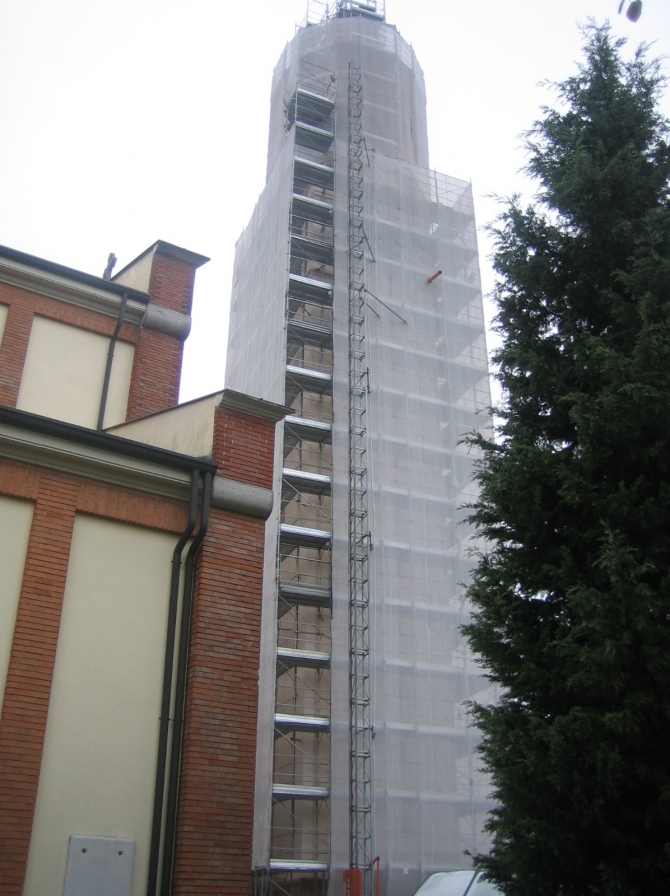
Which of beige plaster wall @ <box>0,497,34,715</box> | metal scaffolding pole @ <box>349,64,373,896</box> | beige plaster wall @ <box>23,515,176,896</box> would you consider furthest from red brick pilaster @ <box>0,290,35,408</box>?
metal scaffolding pole @ <box>349,64,373,896</box>

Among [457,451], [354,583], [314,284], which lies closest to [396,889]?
[354,583]

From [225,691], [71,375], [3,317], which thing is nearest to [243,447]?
[225,691]

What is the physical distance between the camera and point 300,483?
26203 millimetres

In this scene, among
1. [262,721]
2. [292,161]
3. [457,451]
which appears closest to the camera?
[262,721]

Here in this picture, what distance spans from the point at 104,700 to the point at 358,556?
54.8 feet

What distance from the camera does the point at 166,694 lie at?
28.6 ft

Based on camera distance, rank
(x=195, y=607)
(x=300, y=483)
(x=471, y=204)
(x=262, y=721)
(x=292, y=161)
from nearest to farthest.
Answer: (x=195, y=607) < (x=262, y=721) < (x=300, y=483) < (x=292, y=161) < (x=471, y=204)

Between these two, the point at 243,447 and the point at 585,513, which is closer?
the point at 585,513

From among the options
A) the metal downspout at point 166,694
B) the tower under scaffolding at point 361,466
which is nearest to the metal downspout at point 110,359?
the metal downspout at point 166,694

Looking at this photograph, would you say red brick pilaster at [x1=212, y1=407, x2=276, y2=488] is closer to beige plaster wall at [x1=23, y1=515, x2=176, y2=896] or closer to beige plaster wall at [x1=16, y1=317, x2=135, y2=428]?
beige plaster wall at [x1=23, y1=515, x2=176, y2=896]

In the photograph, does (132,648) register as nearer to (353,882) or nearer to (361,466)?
(353,882)

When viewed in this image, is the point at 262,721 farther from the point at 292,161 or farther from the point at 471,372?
the point at 292,161

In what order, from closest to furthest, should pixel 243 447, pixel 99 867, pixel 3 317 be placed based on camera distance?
pixel 99 867
pixel 243 447
pixel 3 317

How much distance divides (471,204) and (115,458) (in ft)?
90.6
